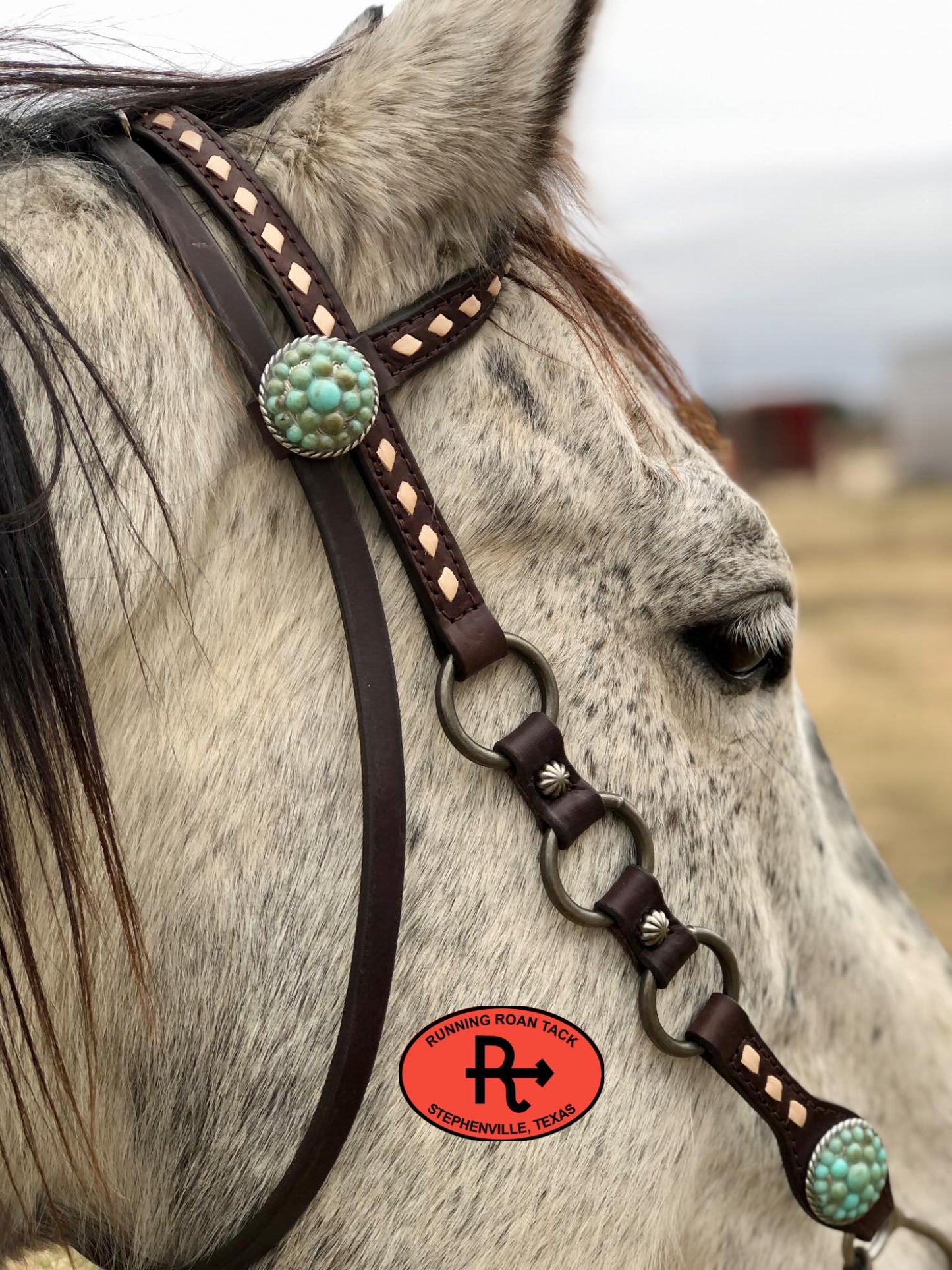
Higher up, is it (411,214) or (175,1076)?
(411,214)

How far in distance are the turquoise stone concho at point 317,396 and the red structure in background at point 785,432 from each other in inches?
645

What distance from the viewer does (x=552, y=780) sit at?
96 centimetres

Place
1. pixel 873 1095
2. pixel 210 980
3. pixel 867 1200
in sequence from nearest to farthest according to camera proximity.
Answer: pixel 210 980 < pixel 867 1200 < pixel 873 1095

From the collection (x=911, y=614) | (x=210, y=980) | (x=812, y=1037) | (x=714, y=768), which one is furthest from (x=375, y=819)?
(x=911, y=614)

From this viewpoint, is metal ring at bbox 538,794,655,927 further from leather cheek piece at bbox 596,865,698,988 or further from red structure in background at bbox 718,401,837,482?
red structure in background at bbox 718,401,837,482

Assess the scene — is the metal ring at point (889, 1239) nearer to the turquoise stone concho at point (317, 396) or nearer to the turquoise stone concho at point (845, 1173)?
the turquoise stone concho at point (845, 1173)

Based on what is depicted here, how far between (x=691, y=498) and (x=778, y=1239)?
764mm

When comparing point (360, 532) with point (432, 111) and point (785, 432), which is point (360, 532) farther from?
point (785, 432)

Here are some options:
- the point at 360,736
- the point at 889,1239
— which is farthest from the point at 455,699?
the point at 889,1239

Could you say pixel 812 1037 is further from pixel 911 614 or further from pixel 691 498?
pixel 911 614

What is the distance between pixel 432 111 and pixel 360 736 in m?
0.51

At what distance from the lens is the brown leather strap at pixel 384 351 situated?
903 mm

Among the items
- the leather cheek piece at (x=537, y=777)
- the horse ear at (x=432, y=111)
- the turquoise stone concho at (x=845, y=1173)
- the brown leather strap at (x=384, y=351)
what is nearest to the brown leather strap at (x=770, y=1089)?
the turquoise stone concho at (x=845, y=1173)

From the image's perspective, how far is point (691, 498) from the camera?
1.05 metres
